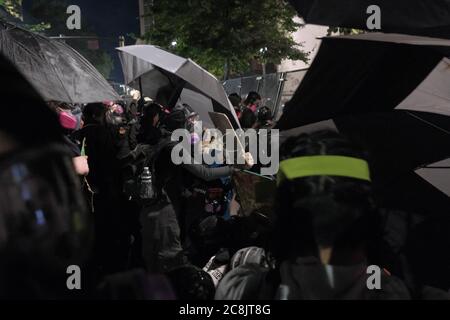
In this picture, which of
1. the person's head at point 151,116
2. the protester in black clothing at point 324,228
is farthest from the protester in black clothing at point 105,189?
the protester in black clothing at point 324,228

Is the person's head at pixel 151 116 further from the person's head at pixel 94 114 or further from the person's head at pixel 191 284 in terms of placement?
the person's head at pixel 191 284

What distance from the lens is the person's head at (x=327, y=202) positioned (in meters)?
1.67

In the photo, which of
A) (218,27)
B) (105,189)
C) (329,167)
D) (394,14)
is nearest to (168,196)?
(105,189)

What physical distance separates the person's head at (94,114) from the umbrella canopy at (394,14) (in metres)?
A: 3.06

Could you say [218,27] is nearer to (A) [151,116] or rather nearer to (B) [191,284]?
(A) [151,116]

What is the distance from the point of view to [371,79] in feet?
9.12

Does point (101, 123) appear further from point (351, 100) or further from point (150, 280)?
point (150, 280)

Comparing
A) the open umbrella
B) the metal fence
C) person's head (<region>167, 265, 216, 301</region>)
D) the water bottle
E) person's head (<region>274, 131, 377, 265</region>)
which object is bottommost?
person's head (<region>167, 265, 216, 301</region>)

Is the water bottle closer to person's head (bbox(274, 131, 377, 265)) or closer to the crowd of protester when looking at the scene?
the crowd of protester

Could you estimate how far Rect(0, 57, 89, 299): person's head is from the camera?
1050 mm

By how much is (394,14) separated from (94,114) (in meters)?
3.46

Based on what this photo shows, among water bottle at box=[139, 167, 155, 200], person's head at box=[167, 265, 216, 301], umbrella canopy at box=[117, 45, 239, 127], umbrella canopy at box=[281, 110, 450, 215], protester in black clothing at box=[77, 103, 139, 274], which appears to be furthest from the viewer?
umbrella canopy at box=[117, 45, 239, 127]

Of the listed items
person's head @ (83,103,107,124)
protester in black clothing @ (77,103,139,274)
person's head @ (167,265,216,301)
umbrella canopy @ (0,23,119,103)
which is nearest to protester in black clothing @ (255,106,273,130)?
protester in black clothing @ (77,103,139,274)

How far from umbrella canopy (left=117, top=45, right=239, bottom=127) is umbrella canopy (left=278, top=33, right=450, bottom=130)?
2.66 metres
